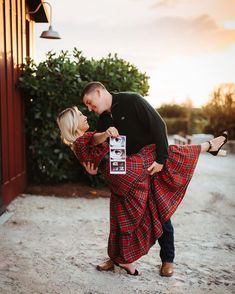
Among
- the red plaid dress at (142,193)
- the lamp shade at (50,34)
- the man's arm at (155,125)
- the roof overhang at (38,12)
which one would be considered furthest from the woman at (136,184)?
the lamp shade at (50,34)

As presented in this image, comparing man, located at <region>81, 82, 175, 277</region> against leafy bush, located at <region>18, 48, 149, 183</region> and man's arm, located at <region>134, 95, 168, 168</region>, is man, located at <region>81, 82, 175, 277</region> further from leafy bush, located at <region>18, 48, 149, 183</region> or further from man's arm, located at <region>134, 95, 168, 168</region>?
leafy bush, located at <region>18, 48, 149, 183</region>

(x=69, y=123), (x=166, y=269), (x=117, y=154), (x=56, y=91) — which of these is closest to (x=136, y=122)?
(x=117, y=154)

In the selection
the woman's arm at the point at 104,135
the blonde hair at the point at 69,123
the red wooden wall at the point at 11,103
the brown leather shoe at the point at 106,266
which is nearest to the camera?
the woman's arm at the point at 104,135

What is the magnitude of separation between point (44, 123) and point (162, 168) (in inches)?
163

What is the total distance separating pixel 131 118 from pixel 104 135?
0.34 meters

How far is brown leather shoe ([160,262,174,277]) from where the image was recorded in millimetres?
3619

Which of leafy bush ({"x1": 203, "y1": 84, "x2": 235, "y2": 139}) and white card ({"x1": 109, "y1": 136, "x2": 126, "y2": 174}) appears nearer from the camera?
white card ({"x1": 109, "y1": 136, "x2": 126, "y2": 174})

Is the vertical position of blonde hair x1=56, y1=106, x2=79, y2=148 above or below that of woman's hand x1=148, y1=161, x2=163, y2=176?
above

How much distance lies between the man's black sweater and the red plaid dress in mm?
100

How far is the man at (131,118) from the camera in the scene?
3223 mm

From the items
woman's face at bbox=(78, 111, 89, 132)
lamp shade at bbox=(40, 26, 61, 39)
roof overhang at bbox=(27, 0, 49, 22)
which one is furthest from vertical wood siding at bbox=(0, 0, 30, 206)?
woman's face at bbox=(78, 111, 89, 132)

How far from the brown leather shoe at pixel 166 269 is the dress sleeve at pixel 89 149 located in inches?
47.2

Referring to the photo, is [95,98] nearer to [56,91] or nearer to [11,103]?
[11,103]

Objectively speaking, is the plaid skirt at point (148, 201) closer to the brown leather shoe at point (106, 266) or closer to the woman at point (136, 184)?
the woman at point (136, 184)
